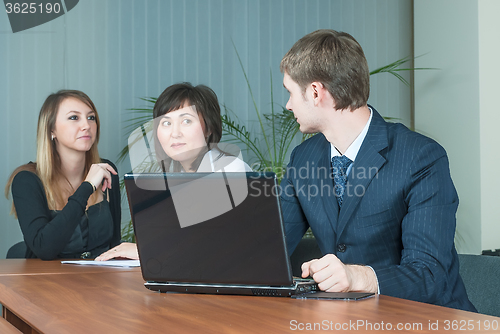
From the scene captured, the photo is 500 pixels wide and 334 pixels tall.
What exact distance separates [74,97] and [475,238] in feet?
9.37

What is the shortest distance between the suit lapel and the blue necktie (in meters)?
0.06

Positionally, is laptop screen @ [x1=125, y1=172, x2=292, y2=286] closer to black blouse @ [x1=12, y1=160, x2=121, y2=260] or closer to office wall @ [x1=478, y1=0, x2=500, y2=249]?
black blouse @ [x1=12, y1=160, x2=121, y2=260]

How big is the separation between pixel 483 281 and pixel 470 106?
2577mm

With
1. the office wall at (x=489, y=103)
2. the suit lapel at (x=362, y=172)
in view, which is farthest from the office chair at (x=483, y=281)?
the office wall at (x=489, y=103)

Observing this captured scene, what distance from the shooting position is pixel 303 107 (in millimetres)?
1673

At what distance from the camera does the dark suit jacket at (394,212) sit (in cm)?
128

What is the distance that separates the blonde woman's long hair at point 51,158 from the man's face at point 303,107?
1246 millimetres

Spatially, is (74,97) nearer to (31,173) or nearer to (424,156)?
(31,173)

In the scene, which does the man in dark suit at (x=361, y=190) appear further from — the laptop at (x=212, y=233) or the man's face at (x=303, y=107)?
the laptop at (x=212, y=233)

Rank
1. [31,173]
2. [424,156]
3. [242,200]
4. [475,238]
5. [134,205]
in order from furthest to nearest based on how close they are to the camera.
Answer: [475,238] < [31,173] < [424,156] < [134,205] < [242,200]

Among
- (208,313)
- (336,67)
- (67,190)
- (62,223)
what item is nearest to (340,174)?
(336,67)

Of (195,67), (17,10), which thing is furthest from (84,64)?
(195,67)

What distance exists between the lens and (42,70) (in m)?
3.39

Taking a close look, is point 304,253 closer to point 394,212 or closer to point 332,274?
point 394,212
